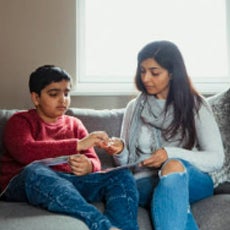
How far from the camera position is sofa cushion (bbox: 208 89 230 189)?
1765 mm

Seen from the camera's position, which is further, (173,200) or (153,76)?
(153,76)

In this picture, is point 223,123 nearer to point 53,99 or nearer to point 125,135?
point 125,135

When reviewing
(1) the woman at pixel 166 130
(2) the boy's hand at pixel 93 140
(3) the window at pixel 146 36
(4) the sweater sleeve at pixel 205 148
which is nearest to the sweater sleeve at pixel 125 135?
(1) the woman at pixel 166 130

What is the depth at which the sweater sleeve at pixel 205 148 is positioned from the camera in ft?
5.25

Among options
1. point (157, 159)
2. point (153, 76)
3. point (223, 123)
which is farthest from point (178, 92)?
point (157, 159)

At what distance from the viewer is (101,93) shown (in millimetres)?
2381

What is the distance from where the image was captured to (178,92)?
1.78 meters

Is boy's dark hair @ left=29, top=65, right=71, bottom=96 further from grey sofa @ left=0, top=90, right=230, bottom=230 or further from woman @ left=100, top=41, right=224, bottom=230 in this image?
woman @ left=100, top=41, right=224, bottom=230

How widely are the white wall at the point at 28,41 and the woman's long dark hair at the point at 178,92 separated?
689 mm

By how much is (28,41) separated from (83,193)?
3.59ft

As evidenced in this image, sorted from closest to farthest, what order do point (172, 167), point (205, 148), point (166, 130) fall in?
point (172, 167), point (205, 148), point (166, 130)

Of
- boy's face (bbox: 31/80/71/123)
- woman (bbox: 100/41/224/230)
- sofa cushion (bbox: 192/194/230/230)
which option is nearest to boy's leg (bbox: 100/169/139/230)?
woman (bbox: 100/41/224/230)

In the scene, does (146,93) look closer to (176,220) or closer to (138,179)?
(138,179)

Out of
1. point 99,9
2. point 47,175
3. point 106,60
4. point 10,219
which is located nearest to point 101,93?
point 106,60
